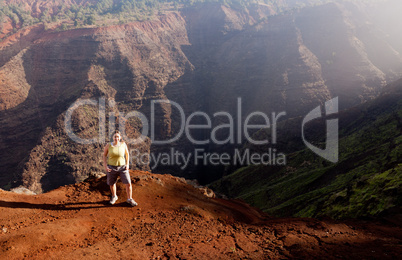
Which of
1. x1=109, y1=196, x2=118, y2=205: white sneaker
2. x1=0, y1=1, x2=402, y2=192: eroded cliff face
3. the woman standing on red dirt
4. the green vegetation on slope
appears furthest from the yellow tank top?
x1=0, y1=1, x2=402, y2=192: eroded cliff face

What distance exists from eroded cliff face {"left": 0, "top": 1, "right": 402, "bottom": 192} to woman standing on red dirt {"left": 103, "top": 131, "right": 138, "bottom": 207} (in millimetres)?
43800

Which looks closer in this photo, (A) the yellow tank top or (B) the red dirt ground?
(B) the red dirt ground

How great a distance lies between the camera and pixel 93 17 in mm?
77812

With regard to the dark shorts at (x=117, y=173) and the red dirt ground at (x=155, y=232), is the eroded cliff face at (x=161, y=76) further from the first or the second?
the dark shorts at (x=117, y=173)

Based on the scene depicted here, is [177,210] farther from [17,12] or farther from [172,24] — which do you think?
[17,12]

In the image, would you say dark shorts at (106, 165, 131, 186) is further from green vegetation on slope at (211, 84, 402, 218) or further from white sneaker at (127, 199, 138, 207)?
green vegetation on slope at (211, 84, 402, 218)

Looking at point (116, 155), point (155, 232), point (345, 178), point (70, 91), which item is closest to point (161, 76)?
point (70, 91)

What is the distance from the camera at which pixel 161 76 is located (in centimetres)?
7262

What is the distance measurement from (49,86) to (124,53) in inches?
868

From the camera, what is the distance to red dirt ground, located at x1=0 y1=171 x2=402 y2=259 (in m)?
6.14

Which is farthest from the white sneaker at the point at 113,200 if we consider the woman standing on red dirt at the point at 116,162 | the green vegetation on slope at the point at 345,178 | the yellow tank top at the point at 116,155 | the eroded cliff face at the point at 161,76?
the eroded cliff face at the point at 161,76

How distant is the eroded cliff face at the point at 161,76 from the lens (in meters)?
48.4

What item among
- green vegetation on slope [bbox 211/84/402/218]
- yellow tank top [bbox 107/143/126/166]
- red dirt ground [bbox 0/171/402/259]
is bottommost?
green vegetation on slope [bbox 211/84/402/218]

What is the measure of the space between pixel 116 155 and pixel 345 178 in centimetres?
2004
